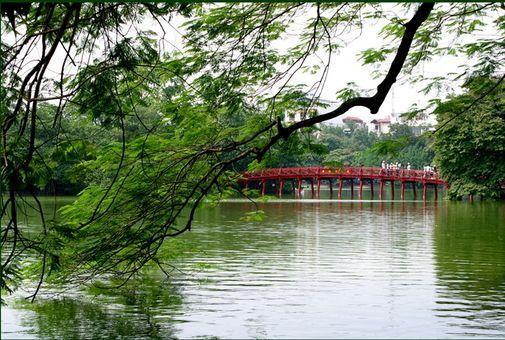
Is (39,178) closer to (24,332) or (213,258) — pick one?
(24,332)

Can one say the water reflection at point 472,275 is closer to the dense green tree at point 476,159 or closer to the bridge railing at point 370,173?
the dense green tree at point 476,159

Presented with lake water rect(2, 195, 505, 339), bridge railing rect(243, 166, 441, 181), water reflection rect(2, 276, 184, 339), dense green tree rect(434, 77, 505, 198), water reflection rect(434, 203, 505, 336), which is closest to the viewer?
water reflection rect(2, 276, 184, 339)

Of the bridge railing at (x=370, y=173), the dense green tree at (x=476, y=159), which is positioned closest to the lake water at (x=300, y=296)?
the dense green tree at (x=476, y=159)

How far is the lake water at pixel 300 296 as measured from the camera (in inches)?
345

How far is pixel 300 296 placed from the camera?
10992 mm

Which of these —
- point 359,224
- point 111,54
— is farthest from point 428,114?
point 359,224

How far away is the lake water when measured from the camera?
8773 millimetres

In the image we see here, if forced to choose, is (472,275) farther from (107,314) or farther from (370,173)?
(370,173)

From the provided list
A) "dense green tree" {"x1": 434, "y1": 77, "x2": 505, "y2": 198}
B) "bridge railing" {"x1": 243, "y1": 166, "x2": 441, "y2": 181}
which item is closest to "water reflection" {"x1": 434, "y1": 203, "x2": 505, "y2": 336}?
"dense green tree" {"x1": 434, "y1": 77, "x2": 505, "y2": 198}

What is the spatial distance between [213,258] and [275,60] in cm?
786

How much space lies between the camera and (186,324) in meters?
9.04

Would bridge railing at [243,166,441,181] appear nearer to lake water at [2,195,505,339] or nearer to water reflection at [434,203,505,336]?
water reflection at [434,203,505,336]

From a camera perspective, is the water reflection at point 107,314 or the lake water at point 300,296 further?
the lake water at point 300,296

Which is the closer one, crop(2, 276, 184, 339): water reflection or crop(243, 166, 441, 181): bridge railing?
crop(2, 276, 184, 339): water reflection
